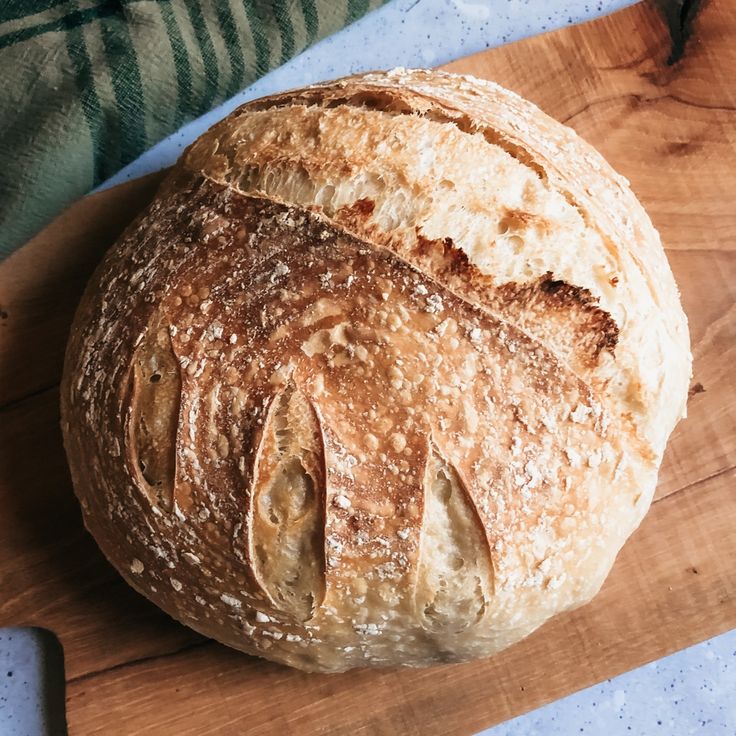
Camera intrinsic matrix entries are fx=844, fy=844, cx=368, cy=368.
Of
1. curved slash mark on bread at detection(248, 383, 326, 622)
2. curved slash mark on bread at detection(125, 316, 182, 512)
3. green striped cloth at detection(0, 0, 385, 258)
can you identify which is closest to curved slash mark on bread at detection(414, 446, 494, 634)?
curved slash mark on bread at detection(248, 383, 326, 622)

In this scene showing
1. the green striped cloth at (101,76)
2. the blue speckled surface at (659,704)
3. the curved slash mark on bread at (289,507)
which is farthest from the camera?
the blue speckled surface at (659,704)

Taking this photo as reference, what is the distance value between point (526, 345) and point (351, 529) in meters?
0.32

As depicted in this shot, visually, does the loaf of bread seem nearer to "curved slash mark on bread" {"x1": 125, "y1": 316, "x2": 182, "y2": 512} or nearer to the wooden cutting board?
"curved slash mark on bread" {"x1": 125, "y1": 316, "x2": 182, "y2": 512}

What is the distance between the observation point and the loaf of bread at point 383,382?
1042 millimetres

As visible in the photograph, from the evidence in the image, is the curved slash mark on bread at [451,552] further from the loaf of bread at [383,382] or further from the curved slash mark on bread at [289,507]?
the curved slash mark on bread at [289,507]

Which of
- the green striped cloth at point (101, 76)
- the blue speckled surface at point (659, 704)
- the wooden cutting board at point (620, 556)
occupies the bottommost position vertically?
the blue speckled surface at point (659, 704)

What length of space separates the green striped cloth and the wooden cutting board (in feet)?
0.40

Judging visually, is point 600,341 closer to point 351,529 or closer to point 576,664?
point 351,529

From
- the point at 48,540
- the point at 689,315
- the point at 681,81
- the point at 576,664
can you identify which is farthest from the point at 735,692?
the point at 48,540

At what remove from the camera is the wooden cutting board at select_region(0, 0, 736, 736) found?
135 centimetres

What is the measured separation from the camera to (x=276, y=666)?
4.46 ft

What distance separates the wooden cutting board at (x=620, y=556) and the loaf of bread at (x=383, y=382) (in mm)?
258

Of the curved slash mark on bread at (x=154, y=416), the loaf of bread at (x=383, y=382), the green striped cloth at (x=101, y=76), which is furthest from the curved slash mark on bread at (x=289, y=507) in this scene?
the green striped cloth at (x=101, y=76)

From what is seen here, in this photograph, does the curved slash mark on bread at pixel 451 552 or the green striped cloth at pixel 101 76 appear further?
the green striped cloth at pixel 101 76
